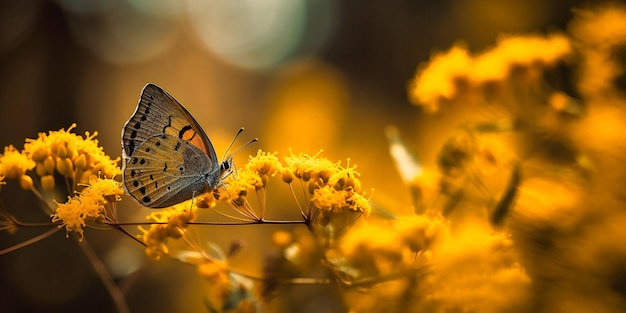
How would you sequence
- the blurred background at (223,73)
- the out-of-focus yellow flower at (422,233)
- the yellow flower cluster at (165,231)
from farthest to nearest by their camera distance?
the blurred background at (223,73) → the yellow flower cluster at (165,231) → the out-of-focus yellow flower at (422,233)

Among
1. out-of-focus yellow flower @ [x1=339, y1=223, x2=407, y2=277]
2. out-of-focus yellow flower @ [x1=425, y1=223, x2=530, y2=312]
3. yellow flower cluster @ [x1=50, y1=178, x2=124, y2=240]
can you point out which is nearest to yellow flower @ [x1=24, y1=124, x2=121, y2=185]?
yellow flower cluster @ [x1=50, y1=178, x2=124, y2=240]

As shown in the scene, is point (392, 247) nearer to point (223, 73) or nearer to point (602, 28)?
point (602, 28)

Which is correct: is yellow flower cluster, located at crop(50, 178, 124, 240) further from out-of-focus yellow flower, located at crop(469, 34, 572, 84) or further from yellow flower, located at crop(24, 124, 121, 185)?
out-of-focus yellow flower, located at crop(469, 34, 572, 84)

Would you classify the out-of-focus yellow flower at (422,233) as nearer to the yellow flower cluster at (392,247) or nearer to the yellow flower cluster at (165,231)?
the yellow flower cluster at (392,247)

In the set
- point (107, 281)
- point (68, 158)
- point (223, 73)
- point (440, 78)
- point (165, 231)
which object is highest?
point (223, 73)

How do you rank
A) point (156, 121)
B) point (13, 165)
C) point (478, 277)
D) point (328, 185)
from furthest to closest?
point (156, 121)
point (13, 165)
point (328, 185)
point (478, 277)

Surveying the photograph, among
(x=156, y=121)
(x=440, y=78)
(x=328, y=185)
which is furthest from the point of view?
(x=440, y=78)

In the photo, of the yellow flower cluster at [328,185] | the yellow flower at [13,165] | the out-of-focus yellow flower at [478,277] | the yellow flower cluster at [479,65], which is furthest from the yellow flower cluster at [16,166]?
the yellow flower cluster at [479,65]

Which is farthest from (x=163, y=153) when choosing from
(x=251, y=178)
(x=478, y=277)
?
(x=478, y=277)
